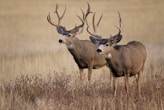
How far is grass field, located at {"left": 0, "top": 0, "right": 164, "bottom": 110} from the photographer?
5.68m

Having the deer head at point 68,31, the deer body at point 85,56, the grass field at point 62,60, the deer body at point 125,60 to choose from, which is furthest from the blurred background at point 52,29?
the deer body at point 125,60

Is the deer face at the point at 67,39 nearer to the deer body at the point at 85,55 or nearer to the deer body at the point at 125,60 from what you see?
the deer body at the point at 85,55

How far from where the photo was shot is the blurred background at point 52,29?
673cm

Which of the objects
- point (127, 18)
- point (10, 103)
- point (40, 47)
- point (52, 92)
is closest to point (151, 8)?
point (127, 18)

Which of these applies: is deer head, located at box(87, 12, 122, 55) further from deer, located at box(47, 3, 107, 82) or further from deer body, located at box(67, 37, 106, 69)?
deer body, located at box(67, 37, 106, 69)

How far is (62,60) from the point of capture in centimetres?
708

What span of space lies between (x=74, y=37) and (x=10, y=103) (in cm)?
156

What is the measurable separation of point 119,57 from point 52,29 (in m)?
1.33

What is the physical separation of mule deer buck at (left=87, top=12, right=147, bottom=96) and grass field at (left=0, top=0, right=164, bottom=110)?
0.21 meters

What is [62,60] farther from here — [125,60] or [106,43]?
[106,43]

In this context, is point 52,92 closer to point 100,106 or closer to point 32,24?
point 100,106

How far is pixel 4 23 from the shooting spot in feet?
22.1

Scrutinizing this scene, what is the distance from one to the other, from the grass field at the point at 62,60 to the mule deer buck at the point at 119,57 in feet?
0.69

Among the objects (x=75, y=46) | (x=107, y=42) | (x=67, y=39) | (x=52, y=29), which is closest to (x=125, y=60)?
(x=107, y=42)
